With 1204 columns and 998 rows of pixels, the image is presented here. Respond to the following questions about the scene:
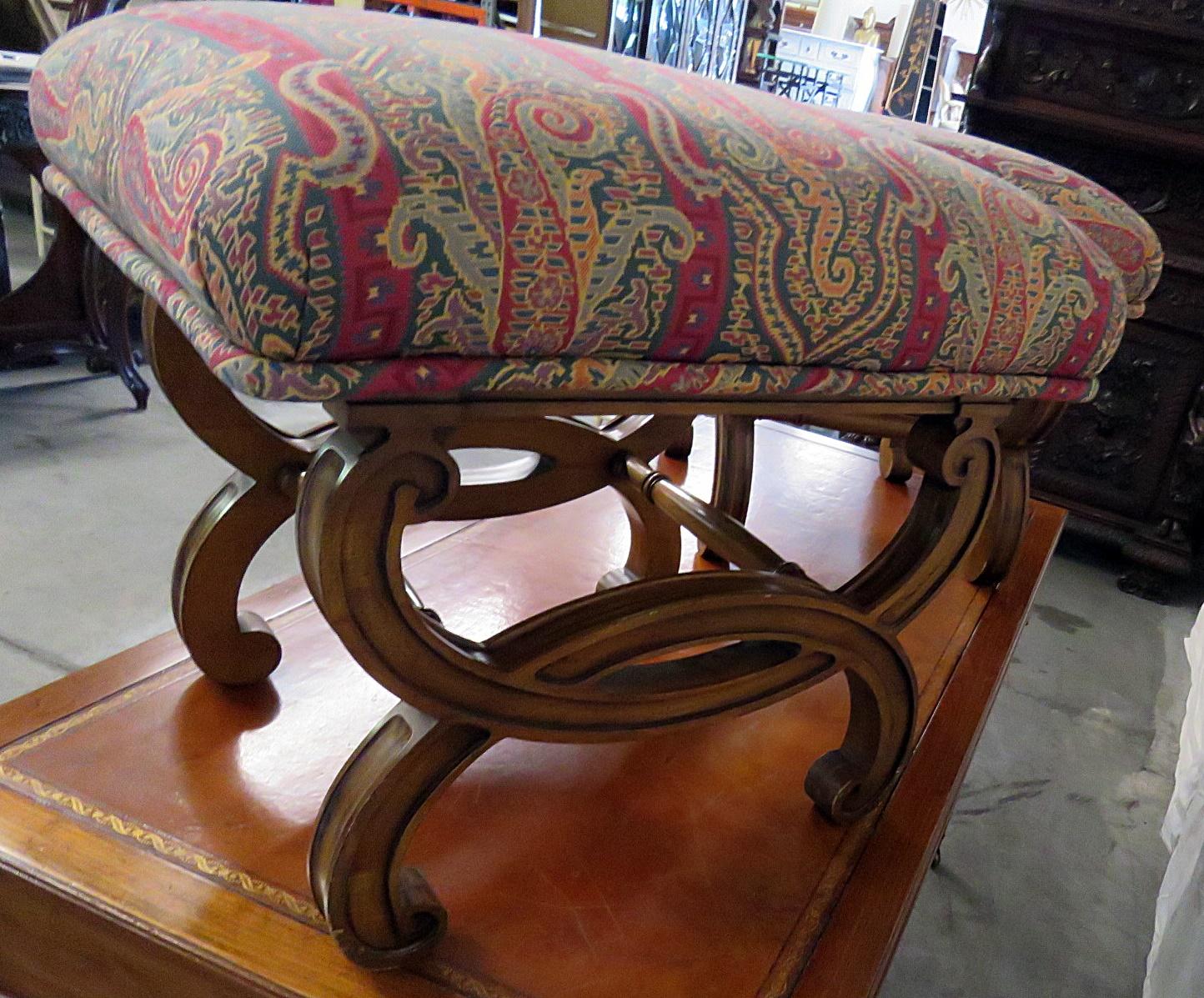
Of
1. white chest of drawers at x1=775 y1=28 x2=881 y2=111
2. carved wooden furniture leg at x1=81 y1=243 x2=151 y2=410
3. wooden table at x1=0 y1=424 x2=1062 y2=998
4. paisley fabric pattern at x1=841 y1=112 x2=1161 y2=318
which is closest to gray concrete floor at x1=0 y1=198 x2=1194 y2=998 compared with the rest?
carved wooden furniture leg at x1=81 y1=243 x2=151 y2=410

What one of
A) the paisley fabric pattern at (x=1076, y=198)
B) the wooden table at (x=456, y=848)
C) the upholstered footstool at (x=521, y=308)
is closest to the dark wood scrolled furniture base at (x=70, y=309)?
the wooden table at (x=456, y=848)

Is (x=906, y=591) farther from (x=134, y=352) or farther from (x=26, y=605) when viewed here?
(x=134, y=352)

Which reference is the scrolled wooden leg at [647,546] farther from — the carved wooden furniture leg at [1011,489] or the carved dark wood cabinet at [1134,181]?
the carved dark wood cabinet at [1134,181]


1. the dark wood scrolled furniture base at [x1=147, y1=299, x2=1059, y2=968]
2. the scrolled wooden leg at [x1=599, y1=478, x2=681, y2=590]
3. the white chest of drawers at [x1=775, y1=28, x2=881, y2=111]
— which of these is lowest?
the scrolled wooden leg at [x1=599, y1=478, x2=681, y2=590]

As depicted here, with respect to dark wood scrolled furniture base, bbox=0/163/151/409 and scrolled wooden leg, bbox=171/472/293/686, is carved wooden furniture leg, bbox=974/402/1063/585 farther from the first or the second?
dark wood scrolled furniture base, bbox=0/163/151/409

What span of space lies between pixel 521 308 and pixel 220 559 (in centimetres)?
35

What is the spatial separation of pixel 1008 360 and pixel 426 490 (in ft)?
1.01

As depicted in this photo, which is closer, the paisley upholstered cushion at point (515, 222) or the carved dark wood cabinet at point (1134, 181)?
the paisley upholstered cushion at point (515, 222)

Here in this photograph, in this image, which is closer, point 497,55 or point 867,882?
point 497,55

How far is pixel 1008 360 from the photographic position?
1.64 feet

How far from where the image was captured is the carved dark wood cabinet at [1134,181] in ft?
4.86

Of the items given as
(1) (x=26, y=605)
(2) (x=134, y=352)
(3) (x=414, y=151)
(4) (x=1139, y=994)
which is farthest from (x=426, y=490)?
(2) (x=134, y=352)

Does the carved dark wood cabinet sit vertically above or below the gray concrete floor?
above

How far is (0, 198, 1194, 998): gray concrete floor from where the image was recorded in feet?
2.93
